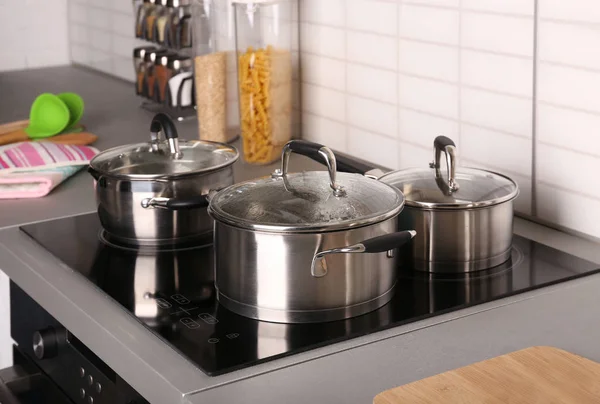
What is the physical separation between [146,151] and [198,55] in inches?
21.8

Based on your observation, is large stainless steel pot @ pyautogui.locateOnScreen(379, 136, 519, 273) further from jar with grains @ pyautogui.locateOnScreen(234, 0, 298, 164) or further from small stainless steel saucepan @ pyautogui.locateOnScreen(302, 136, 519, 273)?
jar with grains @ pyautogui.locateOnScreen(234, 0, 298, 164)

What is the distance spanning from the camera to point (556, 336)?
114 cm

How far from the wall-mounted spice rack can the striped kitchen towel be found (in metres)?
0.40

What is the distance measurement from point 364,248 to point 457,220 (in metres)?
0.23

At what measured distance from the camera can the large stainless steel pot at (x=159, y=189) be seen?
1448 millimetres

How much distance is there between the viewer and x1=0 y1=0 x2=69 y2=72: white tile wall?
3191mm

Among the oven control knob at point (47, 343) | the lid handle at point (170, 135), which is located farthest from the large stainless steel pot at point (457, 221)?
the oven control knob at point (47, 343)

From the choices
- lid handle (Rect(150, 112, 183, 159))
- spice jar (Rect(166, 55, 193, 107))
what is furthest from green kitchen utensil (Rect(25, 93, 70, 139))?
lid handle (Rect(150, 112, 183, 159))

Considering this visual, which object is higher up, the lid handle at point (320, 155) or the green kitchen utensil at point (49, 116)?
the lid handle at point (320, 155)

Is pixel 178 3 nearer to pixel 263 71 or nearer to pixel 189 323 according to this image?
pixel 263 71

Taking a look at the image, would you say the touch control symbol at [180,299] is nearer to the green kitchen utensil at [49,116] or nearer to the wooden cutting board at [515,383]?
the wooden cutting board at [515,383]

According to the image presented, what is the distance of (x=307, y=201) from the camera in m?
1.20

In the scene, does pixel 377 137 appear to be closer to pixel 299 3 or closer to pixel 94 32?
pixel 299 3

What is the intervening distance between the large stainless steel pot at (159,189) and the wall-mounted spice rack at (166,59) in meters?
0.86
